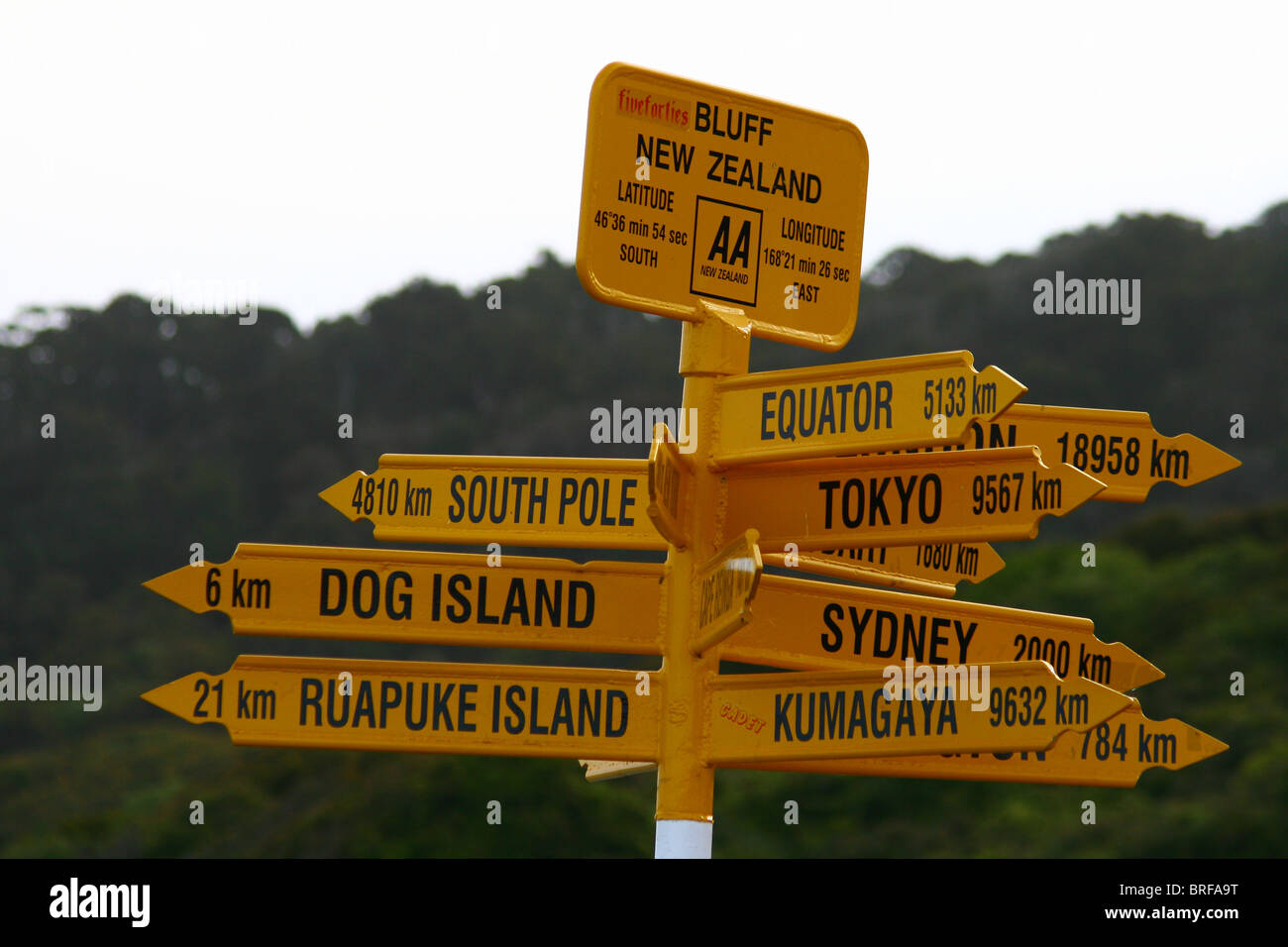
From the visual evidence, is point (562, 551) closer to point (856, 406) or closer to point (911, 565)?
point (911, 565)

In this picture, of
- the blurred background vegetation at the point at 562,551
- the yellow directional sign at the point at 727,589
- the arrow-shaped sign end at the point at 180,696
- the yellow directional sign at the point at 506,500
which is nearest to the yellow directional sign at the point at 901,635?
the yellow directional sign at the point at 727,589

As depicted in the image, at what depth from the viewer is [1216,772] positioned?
26359 millimetres

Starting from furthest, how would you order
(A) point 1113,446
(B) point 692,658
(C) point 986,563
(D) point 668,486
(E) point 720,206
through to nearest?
1. (C) point 986,563
2. (A) point 1113,446
3. (E) point 720,206
4. (B) point 692,658
5. (D) point 668,486

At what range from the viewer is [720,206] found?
5574 millimetres

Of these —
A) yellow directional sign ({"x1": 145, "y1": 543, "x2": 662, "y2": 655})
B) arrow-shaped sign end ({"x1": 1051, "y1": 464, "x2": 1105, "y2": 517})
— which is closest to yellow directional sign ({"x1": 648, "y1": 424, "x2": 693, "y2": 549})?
yellow directional sign ({"x1": 145, "y1": 543, "x2": 662, "y2": 655})

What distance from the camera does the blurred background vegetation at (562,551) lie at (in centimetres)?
2542

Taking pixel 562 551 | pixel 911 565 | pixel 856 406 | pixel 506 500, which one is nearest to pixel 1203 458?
pixel 911 565

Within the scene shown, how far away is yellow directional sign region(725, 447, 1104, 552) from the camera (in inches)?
196

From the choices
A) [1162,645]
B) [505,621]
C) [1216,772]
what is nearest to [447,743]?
[505,621]

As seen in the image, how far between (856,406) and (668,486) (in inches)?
20.1

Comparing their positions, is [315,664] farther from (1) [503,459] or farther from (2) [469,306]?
(2) [469,306]

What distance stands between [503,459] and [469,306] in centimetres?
6385

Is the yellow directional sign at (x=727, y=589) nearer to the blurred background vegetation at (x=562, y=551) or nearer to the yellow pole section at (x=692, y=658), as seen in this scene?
the yellow pole section at (x=692, y=658)

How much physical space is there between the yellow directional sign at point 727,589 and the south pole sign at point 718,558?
0.02 metres
